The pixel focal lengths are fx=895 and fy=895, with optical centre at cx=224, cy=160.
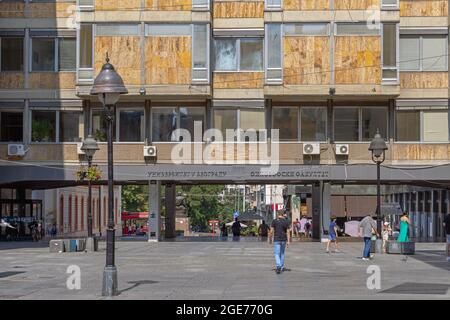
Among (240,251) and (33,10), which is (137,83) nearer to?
(33,10)

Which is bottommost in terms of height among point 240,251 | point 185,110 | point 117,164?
point 240,251

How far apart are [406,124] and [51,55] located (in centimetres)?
1921

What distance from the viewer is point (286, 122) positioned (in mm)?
47750

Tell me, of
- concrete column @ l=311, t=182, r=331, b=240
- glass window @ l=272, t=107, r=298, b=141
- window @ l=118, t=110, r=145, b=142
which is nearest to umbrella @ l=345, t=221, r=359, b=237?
concrete column @ l=311, t=182, r=331, b=240

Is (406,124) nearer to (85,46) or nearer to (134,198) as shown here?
(85,46)

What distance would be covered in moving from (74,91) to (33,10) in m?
4.81

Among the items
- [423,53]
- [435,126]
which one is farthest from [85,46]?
[435,126]

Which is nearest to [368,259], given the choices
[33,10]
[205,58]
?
[205,58]

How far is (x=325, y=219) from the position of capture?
155ft

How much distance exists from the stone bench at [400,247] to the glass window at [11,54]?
22906mm

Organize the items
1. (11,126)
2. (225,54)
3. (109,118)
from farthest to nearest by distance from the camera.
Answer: (11,126) → (225,54) → (109,118)

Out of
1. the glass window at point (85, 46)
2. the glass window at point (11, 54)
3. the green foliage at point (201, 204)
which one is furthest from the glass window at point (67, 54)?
the green foliage at point (201, 204)

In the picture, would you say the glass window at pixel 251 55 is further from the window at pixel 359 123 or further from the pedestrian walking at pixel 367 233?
the pedestrian walking at pixel 367 233

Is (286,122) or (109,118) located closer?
(109,118)
